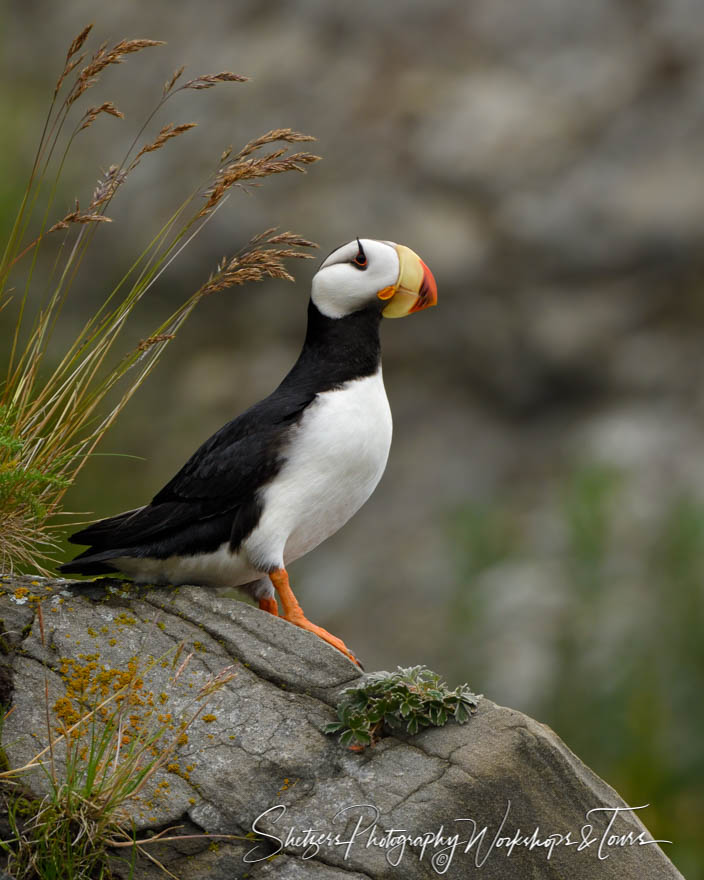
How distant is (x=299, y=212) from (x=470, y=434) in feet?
14.9

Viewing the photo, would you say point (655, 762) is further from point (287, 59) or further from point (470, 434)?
point (287, 59)

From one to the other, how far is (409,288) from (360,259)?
0.24m

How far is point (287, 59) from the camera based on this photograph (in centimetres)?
2230

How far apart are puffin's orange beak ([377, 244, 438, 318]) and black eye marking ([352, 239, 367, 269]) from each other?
0.43 feet

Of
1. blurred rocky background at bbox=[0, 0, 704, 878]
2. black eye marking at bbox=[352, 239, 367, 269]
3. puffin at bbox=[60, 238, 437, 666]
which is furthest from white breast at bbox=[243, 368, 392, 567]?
blurred rocky background at bbox=[0, 0, 704, 878]

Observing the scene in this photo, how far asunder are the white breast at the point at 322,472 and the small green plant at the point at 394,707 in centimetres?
77

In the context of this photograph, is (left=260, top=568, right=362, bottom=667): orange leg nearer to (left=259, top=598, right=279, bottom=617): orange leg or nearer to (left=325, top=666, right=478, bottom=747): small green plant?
(left=259, top=598, right=279, bottom=617): orange leg

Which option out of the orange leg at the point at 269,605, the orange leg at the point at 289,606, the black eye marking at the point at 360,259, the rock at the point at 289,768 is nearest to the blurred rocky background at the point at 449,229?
the orange leg at the point at 269,605

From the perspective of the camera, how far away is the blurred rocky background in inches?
715

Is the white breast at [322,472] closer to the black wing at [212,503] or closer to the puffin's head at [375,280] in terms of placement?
the black wing at [212,503]

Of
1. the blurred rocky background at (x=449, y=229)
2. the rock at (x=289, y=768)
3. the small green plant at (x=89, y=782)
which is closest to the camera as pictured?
the small green plant at (x=89, y=782)

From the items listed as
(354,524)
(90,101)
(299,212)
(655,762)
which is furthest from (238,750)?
(90,101)

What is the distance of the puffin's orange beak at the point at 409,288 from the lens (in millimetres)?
5184

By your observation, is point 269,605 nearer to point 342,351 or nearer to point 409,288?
point 342,351
